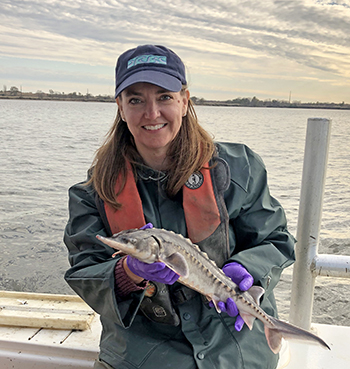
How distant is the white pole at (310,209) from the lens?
206cm

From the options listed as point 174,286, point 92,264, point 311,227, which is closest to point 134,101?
point 92,264

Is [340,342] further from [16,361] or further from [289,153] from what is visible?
[289,153]

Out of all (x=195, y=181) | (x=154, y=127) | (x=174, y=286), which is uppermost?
(x=154, y=127)

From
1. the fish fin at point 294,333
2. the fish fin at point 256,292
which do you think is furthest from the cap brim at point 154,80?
the fish fin at point 294,333

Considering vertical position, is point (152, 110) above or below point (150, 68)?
below

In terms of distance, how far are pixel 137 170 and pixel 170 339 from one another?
30.8 inches

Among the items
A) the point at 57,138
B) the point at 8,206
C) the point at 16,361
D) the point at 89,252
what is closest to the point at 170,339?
the point at 89,252

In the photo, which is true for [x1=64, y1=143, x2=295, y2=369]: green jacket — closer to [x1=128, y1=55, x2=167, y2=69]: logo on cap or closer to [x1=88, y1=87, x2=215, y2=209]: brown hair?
[x1=88, y1=87, x2=215, y2=209]: brown hair

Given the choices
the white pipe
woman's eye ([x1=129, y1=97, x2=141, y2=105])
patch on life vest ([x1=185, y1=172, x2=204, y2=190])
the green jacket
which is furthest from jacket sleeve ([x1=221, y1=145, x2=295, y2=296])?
woman's eye ([x1=129, y1=97, x2=141, y2=105])

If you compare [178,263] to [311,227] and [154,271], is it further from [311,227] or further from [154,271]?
[311,227]

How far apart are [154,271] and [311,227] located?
105 centimetres

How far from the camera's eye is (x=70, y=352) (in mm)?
2115

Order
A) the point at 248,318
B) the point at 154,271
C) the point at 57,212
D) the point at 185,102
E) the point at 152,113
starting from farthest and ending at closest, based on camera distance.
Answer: the point at 57,212 < the point at 185,102 < the point at 152,113 < the point at 248,318 < the point at 154,271

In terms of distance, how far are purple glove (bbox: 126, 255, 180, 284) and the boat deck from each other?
827 mm
